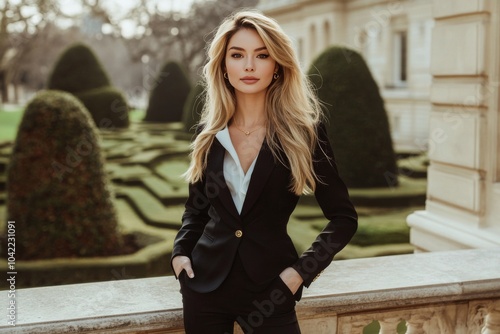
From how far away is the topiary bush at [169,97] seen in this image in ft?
79.0

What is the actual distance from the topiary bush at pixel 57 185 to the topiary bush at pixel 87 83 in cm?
1216

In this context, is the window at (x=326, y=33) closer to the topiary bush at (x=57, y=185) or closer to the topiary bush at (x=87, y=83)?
the topiary bush at (x=87, y=83)

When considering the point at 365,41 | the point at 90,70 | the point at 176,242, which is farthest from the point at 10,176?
the point at 365,41

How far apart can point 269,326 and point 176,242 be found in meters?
0.48

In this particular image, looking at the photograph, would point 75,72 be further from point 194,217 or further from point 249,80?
point 249,80

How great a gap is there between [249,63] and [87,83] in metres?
18.6

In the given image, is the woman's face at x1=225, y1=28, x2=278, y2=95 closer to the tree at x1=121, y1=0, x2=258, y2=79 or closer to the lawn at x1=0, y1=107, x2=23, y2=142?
the lawn at x1=0, y1=107, x2=23, y2=142

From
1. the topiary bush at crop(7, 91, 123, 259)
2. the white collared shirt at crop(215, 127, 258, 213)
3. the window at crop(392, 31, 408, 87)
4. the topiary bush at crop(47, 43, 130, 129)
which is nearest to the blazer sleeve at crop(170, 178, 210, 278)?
the white collared shirt at crop(215, 127, 258, 213)

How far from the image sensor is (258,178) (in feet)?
7.23

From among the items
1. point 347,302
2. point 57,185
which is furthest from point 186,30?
point 347,302

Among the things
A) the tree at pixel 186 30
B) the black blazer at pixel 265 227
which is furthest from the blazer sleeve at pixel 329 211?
the tree at pixel 186 30

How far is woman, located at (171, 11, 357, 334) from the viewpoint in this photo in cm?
218

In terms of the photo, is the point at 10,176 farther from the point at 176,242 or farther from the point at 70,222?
the point at 176,242

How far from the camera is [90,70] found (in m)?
19.9
